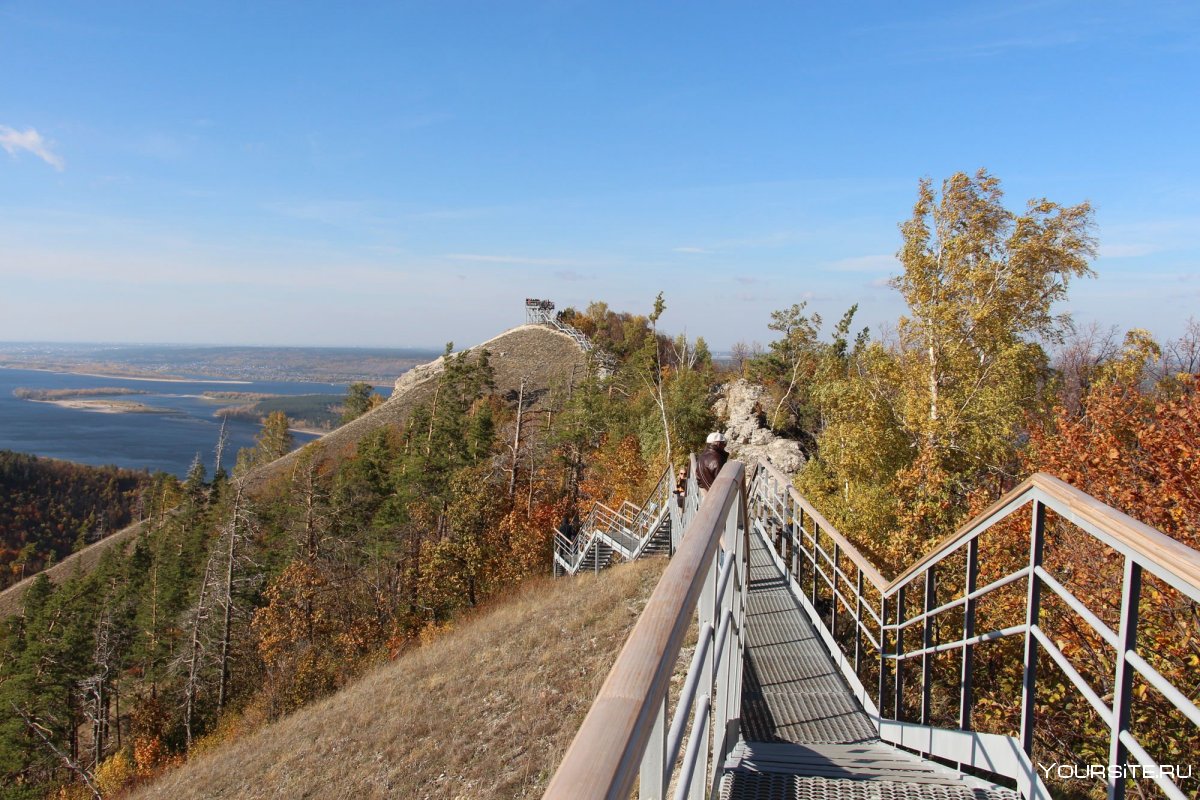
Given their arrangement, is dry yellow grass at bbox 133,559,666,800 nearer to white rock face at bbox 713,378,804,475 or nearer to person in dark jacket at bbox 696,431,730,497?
person in dark jacket at bbox 696,431,730,497

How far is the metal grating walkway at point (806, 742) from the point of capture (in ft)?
10.4

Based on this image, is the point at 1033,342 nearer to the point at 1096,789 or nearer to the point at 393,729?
the point at 1096,789

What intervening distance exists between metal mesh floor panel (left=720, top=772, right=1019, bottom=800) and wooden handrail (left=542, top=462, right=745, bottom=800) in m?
1.89

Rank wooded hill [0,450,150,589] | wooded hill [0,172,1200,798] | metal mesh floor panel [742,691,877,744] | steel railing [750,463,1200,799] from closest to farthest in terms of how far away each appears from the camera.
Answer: steel railing [750,463,1200,799]
metal mesh floor panel [742,691,877,744]
wooded hill [0,172,1200,798]
wooded hill [0,450,150,589]

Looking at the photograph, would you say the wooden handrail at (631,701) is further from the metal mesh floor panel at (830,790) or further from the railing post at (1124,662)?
the metal mesh floor panel at (830,790)

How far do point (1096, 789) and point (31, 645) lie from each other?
42048 mm

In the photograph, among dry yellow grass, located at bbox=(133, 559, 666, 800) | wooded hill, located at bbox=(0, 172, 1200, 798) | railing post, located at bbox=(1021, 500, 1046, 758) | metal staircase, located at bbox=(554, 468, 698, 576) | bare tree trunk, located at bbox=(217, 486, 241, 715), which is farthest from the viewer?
bare tree trunk, located at bbox=(217, 486, 241, 715)

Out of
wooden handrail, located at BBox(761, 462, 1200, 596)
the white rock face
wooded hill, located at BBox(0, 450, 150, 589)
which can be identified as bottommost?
wooded hill, located at BBox(0, 450, 150, 589)

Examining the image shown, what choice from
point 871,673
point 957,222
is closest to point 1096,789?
point 871,673

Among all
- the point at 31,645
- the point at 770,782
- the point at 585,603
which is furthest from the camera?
the point at 31,645

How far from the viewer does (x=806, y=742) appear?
13.3ft

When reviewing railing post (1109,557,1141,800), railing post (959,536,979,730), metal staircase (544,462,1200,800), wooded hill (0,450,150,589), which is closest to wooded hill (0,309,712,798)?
metal staircase (544,462,1200,800)

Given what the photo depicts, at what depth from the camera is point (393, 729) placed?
393 inches

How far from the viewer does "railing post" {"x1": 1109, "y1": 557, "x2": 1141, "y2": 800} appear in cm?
184
